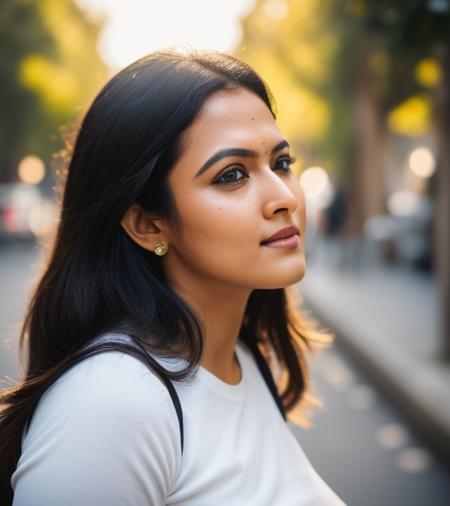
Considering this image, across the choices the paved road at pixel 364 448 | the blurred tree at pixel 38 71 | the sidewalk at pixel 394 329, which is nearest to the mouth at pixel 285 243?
the paved road at pixel 364 448

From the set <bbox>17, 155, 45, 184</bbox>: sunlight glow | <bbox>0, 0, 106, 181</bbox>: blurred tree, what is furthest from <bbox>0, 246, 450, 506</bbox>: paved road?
<bbox>17, 155, 45, 184</bbox>: sunlight glow

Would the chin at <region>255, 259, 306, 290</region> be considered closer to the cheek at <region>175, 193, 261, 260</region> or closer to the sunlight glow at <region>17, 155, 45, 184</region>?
the cheek at <region>175, 193, 261, 260</region>

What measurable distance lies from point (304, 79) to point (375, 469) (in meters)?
15.9

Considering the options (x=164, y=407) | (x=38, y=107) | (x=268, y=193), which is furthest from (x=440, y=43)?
(x=38, y=107)

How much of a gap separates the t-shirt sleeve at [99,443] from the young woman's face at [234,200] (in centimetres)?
44

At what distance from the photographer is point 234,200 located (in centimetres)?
175

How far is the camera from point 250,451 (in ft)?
5.54

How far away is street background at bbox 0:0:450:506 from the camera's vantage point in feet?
16.5

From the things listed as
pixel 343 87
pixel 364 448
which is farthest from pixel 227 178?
pixel 343 87

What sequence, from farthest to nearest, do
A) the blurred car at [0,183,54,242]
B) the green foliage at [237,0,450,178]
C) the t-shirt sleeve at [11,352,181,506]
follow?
the blurred car at [0,183,54,242], the green foliage at [237,0,450,178], the t-shirt sleeve at [11,352,181,506]

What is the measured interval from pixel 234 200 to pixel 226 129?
0.18 m

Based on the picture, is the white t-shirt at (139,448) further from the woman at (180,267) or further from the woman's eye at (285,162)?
the woman's eye at (285,162)

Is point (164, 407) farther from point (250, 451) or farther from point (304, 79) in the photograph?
point (304, 79)

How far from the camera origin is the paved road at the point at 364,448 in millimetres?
4387
